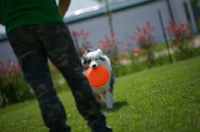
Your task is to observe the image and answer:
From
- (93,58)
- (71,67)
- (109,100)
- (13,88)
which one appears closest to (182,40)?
(13,88)

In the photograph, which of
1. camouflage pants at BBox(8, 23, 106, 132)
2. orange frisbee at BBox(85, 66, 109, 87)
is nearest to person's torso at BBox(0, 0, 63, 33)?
camouflage pants at BBox(8, 23, 106, 132)

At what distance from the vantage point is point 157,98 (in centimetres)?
490

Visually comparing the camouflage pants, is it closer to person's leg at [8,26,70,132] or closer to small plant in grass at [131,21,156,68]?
person's leg at [8,26,70,132]

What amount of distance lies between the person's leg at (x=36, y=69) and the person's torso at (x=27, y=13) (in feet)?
0.21

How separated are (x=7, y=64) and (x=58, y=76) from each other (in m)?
1.94

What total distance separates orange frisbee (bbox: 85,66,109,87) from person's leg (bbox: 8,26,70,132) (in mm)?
2408

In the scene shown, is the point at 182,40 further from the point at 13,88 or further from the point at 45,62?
the point at 45,62

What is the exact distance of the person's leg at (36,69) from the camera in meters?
2.97

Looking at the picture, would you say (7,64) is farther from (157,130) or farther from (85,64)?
(157,130)

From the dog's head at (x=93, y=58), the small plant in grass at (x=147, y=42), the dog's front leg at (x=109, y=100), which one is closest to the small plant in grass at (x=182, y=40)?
the small plant in grass at (x=147, y=42)

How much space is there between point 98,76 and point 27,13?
2.58 m

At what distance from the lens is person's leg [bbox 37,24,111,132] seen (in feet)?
9.80

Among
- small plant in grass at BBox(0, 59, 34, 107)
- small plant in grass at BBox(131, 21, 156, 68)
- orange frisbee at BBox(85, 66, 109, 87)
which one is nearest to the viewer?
orange frisbee at BBox(85, 66, 109, 87)

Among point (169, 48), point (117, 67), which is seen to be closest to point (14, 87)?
point (117, 67)
